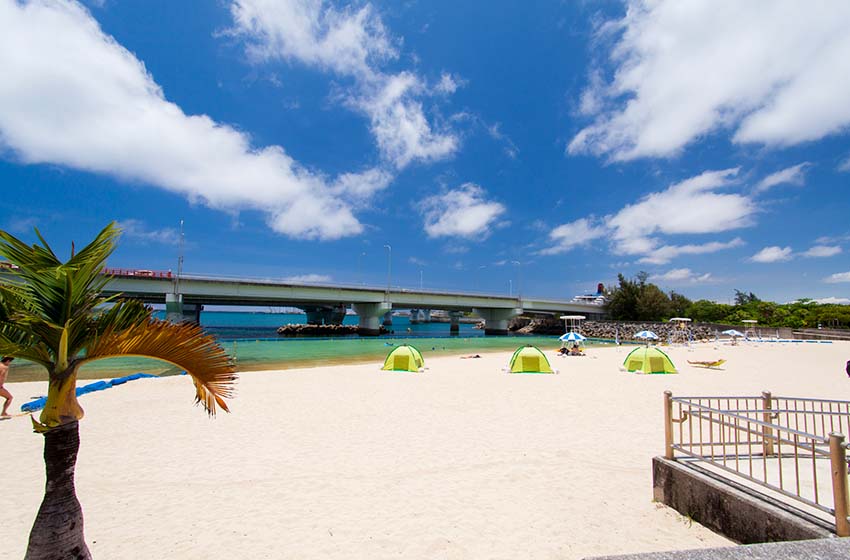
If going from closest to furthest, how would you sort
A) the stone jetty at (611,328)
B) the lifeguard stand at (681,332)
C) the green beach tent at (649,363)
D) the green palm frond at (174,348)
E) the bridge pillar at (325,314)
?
the green palm frond at (174,348)
the green beach tent at (649,363)
the lifeguard stand at (681,332)
the stone jetty at (611,328)
the bridge pillar at (325,314)

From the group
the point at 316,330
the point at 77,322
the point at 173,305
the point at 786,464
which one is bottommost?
the point at 316,330

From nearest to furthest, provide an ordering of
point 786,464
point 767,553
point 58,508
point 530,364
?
point 767,553 → point 58,508 → point 786,464 → point 530,364

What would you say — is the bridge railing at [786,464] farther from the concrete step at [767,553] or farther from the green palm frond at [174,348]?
the green palm frond at [174,348]

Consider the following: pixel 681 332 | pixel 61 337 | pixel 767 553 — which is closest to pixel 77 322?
pixel 61 337

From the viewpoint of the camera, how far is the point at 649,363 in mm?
17750

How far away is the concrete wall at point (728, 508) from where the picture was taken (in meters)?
3.57

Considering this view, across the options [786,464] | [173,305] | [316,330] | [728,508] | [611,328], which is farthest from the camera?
[316,330]

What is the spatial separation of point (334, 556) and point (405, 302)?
59868mm

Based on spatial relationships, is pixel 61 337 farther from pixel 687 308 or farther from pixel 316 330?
pixel 687 308

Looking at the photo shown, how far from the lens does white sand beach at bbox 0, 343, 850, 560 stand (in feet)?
14.3

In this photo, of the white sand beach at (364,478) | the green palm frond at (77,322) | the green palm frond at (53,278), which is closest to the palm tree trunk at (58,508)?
the green palm frond at (77,322)

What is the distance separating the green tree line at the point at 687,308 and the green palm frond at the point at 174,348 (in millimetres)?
85141

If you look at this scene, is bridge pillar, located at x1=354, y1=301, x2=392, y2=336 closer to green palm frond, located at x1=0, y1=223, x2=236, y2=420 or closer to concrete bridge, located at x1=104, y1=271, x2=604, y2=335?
concrete bridge, located at x1=104, y1=271, x2=604, y2=335

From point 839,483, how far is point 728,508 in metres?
1.19
